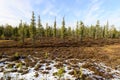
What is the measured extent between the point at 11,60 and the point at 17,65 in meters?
3.86

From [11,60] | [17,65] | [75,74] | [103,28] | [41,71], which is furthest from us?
[103,28]

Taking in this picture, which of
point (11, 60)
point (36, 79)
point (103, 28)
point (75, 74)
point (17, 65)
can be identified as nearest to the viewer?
point (36, 79)

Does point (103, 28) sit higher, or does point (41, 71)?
point (103, 28)

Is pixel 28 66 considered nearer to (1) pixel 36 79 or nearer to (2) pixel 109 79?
(1) pixel 36 79

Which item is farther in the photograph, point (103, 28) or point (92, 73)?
point (103, 28)

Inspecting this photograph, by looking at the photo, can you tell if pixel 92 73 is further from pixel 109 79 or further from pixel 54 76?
pixel 54 76

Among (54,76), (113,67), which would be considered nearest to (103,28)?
(113,67)

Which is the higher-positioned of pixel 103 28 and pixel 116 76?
pixel 103 28

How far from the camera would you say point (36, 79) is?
18.7 m

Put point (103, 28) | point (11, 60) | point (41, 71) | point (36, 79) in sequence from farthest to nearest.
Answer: point (103, 28), point (11, 60), point (41, 71), point (36, 79)

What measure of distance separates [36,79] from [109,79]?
9157mm

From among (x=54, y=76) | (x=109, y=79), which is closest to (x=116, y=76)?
(x=109, y=79)

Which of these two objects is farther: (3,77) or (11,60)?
(11,60)

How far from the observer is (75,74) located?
65.7ft
